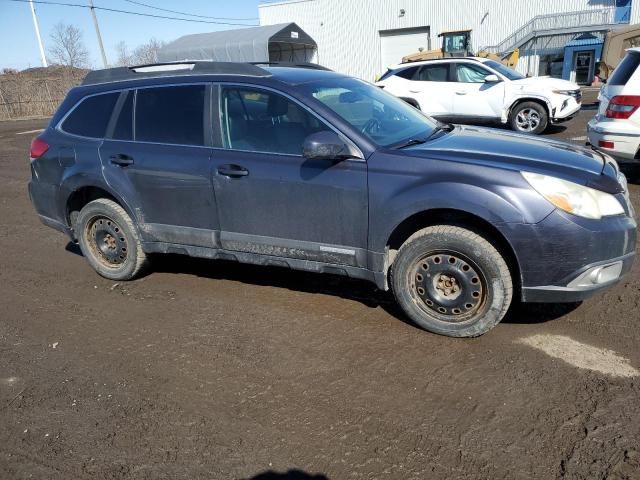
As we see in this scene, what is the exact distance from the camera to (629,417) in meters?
2.61

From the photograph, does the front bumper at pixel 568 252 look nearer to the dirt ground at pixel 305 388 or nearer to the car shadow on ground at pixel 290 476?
the dirt ground at pixel 305 388

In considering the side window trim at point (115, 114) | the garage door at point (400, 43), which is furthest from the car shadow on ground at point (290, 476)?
the garage door at point (400, 43)

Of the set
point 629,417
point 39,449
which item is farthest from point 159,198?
point 629,417

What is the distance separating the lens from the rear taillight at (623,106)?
614 centimetres

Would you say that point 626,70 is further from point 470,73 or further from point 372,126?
point 470,73

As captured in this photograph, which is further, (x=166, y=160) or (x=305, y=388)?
(x=166, y=160)

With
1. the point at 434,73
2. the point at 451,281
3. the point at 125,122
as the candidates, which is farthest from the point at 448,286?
the point at 434,73

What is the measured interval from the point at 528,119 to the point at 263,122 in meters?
8.77

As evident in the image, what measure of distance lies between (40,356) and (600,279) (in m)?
3.80

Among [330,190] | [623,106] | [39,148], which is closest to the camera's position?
[330,190]

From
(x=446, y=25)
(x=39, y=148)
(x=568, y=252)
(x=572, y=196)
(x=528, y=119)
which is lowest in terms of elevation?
(x=528, y=119)

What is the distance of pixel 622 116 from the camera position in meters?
6.23

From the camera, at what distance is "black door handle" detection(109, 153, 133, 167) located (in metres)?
4.29

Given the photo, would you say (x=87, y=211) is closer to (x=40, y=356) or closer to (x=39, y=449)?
(x=40, y=356)
